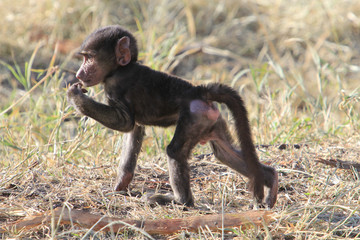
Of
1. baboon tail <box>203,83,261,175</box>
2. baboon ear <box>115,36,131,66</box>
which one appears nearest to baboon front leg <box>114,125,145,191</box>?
baboon ear <box>115,36,131,66</box>

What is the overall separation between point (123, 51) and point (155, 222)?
1335 millimetres

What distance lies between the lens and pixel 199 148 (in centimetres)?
505

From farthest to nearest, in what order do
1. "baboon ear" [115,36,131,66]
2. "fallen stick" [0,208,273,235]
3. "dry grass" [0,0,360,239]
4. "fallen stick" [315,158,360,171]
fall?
"fallen stick" [315,158,360,171]
"baboon ear" [115,36,131,66]
"dry grass" [0,0,360,239]
"fallen stick" [0,208,273,235]

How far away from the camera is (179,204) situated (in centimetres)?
360

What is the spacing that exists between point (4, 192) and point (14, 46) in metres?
4.84

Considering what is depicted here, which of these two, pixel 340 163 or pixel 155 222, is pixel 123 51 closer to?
pixel 155 222

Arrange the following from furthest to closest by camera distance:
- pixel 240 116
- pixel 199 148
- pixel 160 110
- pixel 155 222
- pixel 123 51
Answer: pixel 199 148
pixel 123 51
pixel 160 110
pixel 240 116
pixel 155 222

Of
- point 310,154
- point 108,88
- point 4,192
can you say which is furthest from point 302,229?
point 4,192

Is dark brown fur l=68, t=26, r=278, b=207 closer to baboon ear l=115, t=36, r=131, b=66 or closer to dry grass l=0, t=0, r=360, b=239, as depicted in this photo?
baboon ear l=115, t=36, r=131, b=66

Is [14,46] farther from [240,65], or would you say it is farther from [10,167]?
A: [10,167]

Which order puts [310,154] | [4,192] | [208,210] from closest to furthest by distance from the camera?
[208,210] < [4,192] < [310,154]

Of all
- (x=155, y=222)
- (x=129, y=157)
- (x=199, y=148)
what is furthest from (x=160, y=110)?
(x=199, y=148)

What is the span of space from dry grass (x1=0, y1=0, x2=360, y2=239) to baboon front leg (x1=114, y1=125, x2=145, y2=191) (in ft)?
0.42

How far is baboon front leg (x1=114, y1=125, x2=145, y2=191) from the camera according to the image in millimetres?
3941
